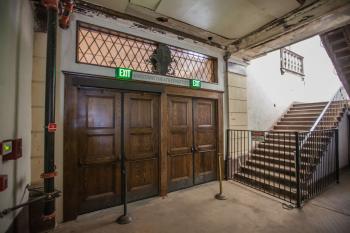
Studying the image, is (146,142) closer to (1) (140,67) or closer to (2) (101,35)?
(1) (140,67)

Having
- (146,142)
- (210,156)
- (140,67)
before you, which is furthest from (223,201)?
(140,67)

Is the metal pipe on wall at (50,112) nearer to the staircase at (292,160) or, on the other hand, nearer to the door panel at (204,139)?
the door panel at (204,139)

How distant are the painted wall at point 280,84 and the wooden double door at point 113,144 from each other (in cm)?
331

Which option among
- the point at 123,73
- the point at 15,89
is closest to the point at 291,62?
the point at 123,73

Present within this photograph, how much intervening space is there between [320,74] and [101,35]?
9.79m

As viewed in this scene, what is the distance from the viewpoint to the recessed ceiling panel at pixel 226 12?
279 cm

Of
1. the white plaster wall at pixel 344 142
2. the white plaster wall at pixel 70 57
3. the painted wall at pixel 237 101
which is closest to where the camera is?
the white plaster wall at pixel 70 57

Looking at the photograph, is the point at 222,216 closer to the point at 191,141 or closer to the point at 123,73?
the point at 191,141

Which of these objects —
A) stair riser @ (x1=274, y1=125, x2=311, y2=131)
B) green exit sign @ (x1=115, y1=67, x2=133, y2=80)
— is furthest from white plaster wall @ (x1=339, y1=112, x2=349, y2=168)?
green exit sign @ (x1=115, y1=67, x2=133, y2=80)

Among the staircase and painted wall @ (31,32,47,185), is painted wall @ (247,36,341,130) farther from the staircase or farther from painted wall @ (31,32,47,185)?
painted wall @ (31,32,47,185)

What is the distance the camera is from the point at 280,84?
643 centimetres

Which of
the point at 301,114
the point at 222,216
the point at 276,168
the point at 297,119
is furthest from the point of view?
the point at 301,114

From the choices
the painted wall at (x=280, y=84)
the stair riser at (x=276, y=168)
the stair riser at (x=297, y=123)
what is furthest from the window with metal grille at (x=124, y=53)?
the stair riser at (x=297, y=123)

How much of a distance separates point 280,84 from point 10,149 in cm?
741
